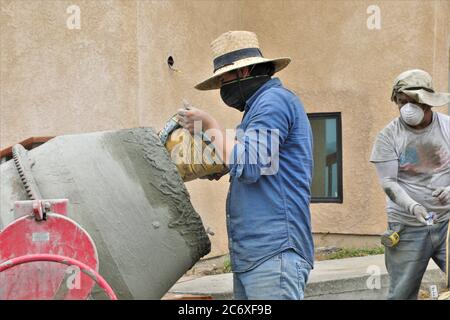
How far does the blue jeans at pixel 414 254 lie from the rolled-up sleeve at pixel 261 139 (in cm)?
207

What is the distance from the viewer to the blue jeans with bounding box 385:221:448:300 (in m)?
4.65

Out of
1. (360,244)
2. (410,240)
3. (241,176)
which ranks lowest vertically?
(360,244)

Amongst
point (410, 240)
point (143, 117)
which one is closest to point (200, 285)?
point (143, 117)

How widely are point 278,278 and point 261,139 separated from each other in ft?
1.81

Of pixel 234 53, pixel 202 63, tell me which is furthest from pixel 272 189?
pixel 202 63

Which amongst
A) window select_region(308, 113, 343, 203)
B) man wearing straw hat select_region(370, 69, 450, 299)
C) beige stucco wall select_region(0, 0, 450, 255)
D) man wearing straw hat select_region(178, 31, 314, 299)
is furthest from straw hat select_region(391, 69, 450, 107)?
window select_region(308, 113, 343, 203)

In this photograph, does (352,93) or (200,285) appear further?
(352,93)

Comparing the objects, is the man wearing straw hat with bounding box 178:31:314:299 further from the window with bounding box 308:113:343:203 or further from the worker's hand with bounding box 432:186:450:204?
the window with bounding box 308:113:343:203

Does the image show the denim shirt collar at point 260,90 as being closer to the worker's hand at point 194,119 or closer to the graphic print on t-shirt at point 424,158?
the worker's hand at point 194,119

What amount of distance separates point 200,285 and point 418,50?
142 inches

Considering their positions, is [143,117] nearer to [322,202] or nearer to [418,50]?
[322,202]

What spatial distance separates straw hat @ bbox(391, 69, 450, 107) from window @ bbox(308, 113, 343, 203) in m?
3.53

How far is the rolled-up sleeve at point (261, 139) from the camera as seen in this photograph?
2.81m

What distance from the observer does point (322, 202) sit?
8.42 metres
